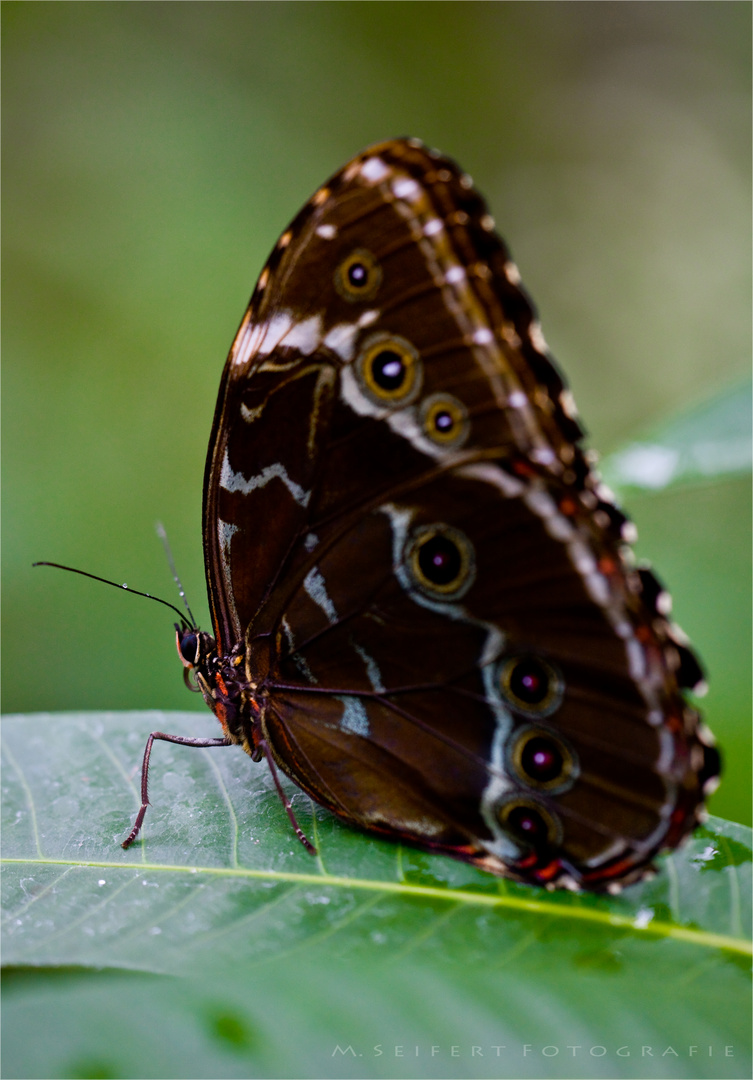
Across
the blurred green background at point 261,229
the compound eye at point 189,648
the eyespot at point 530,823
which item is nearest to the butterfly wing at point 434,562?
the eyespot at point 530,823

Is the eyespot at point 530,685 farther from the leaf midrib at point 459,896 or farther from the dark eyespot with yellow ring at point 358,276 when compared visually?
the dark eyespot with yellow ring at point 358,276

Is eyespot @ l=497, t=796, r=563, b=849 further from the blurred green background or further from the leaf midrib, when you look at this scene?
the blurred green background

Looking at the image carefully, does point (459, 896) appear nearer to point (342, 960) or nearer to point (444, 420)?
point (342, 960)

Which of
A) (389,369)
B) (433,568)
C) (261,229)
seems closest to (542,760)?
(433,568)

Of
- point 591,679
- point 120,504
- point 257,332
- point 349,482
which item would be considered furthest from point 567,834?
point 120,504

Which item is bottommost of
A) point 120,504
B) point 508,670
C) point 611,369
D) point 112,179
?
point 508,670

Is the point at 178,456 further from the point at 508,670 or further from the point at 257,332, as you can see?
the point at 508,670

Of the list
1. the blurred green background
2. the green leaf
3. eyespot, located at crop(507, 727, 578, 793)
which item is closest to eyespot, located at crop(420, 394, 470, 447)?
the green leaf

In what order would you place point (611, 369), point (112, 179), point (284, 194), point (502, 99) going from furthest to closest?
1. point (502, 99)
2. point (611, 369)
3. point (284, 194)
4. point (112, 179)
